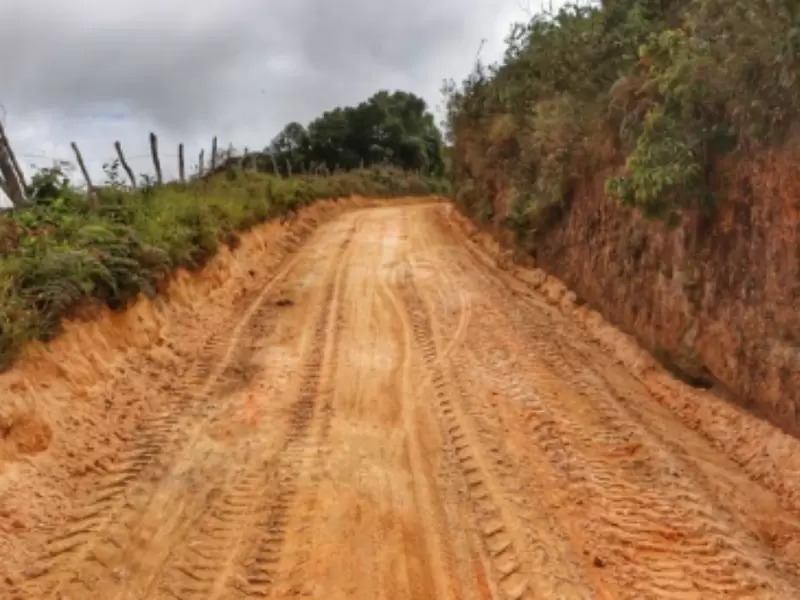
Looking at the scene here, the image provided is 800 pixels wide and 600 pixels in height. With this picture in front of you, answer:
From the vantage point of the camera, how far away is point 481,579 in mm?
4367

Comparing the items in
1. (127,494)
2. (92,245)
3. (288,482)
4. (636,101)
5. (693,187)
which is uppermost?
(636,101)

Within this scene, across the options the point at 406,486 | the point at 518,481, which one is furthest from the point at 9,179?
the point at 518,481

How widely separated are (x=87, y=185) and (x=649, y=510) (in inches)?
293

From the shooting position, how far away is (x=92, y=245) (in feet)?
25.3

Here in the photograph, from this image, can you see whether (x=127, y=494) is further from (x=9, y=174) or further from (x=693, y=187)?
(x=9, y=174)

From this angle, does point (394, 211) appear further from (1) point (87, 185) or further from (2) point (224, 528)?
(2) point (224, 528)

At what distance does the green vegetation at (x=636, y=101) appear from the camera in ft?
20.5

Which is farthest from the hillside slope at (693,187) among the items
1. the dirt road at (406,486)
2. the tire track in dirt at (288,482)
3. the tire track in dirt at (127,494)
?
the tire track in dirt at (127,494)

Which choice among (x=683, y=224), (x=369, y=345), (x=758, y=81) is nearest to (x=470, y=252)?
(x=369, y=345)

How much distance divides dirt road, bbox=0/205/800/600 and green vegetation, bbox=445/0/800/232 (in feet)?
6.86

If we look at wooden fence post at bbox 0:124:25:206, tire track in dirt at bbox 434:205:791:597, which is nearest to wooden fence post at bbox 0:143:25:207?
wooden fence post at bbox 0:124:25:206

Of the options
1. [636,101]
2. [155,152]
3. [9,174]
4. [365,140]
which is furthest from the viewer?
[365,140]

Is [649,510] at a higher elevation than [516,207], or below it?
below

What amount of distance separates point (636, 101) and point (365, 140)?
116 ft
